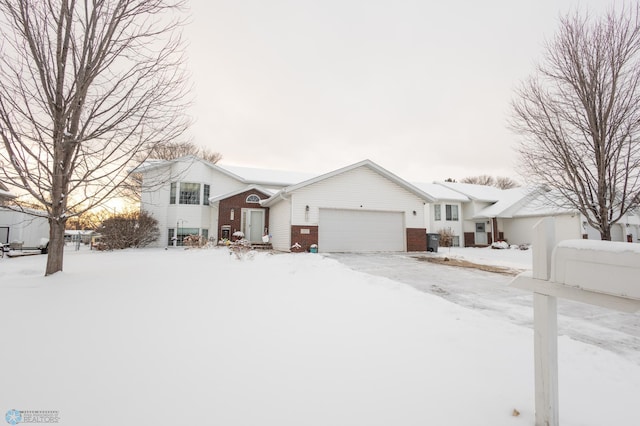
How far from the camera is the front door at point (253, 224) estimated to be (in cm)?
1820

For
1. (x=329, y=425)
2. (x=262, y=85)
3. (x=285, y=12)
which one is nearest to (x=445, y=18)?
(x=285, y=12)

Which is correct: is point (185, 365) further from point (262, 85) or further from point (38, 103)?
point (262, 85)

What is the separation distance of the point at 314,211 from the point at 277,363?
37.3 feet

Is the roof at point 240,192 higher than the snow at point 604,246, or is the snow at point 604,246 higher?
the roof at point 240,192

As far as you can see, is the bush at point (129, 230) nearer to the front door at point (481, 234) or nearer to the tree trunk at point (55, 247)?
the tree trunk at point (55, 247)

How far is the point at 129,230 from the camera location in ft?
50.9

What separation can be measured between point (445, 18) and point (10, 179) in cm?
1308

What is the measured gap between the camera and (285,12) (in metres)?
10.3

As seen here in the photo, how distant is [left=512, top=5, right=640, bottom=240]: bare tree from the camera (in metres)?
6.13

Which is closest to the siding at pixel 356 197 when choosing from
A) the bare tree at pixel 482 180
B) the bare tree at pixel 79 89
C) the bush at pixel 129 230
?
the bare tree at pixel 79 89

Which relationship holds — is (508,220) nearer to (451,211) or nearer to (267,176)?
(451,211)

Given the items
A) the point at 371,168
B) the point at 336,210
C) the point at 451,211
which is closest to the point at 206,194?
the point at 336,210

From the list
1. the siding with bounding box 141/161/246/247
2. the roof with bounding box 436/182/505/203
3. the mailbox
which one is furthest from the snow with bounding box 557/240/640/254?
the roof with bounding box 436/182/505/203

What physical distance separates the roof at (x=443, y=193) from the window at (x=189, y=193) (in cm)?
1734
